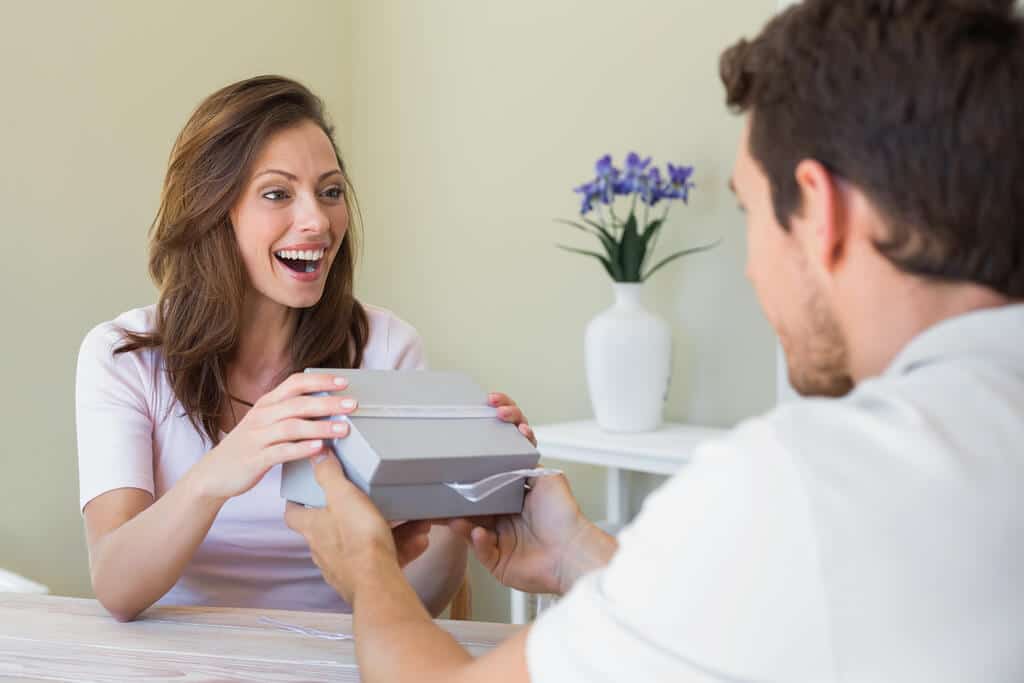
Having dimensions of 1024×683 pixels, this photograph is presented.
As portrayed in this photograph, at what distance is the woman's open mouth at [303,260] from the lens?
174 cm

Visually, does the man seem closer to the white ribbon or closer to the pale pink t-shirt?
the white ribbon

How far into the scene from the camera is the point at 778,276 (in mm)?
844

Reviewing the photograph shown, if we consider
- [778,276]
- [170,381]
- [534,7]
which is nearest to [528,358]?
[534,7]

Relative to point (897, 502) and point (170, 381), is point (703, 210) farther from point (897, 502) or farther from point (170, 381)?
point (897, 502)

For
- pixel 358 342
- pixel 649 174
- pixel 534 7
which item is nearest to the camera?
pixel 358 342

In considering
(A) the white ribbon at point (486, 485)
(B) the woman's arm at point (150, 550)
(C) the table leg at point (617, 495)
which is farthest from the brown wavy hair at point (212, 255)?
(C) the table leg at point (617, 495)

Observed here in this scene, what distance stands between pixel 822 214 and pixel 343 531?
2.02 ft

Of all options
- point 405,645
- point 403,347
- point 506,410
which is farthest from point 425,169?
point 405,645

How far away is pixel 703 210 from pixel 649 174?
0.24m

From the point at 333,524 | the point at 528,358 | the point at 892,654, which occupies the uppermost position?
the point at 892,654

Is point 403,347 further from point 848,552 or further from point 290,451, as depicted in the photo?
point 848,552

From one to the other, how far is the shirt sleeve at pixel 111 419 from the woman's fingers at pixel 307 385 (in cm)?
41

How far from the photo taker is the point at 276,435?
122 cm

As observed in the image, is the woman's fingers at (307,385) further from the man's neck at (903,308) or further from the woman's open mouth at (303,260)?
the man's neck at (903,308)
